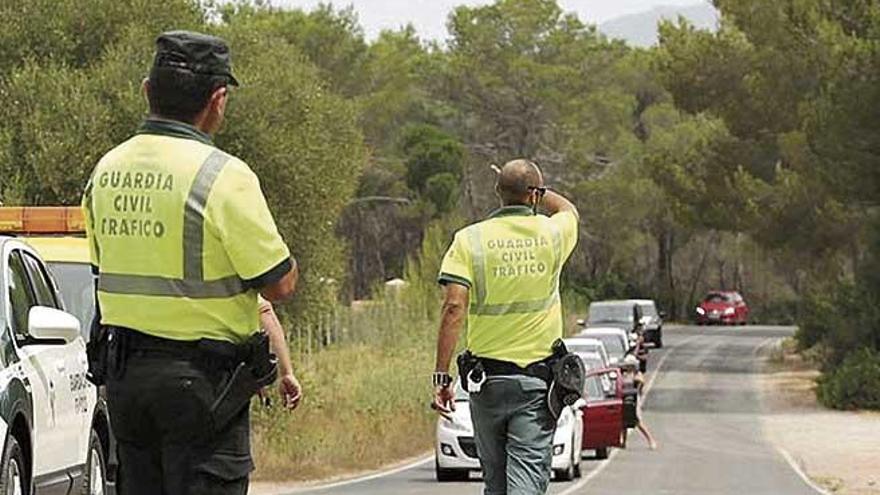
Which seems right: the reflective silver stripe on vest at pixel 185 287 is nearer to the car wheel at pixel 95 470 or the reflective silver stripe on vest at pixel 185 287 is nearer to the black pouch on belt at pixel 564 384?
the black pouch on belt at pixel 564 384

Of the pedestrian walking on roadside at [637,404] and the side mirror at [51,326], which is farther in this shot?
the pedestrian walking on roadside at [637,404]

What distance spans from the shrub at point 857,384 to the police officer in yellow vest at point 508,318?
117 feet

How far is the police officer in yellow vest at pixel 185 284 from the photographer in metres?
5.64

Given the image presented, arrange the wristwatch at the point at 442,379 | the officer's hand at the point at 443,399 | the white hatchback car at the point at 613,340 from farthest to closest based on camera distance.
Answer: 1. the white hatchback car at the point at 613,340
2. the officer's hand at the point at 443,399
3. the wristwatch at the point at 442,379

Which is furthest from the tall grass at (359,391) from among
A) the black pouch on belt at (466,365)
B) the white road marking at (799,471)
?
the black pouch on belt at (466,365)

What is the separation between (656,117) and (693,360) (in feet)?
76.7

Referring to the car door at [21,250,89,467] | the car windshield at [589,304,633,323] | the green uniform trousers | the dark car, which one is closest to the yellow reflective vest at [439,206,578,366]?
the green uniform trousers

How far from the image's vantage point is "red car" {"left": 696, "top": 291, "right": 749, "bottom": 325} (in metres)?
82.8

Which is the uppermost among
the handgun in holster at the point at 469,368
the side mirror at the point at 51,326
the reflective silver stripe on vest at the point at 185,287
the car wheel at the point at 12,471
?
the reflective silver stripe on vest at the point at 185,287

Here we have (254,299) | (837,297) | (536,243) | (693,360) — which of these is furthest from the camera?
(693,360)

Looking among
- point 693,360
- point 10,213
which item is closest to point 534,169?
point 10,213

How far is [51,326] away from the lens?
9.47 meters

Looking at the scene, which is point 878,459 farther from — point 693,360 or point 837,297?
point 693,360

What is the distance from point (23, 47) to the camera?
1284 inches
